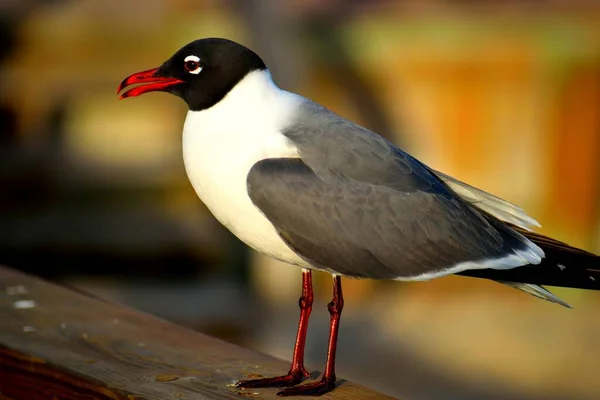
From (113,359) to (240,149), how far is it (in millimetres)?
464

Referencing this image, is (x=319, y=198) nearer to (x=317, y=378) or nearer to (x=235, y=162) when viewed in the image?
(x=235, y=162)

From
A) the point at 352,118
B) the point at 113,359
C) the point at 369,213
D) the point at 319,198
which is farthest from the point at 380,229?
the point at 352,118

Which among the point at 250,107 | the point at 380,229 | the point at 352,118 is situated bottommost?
the point at 380,229

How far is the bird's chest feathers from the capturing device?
7.47 ft

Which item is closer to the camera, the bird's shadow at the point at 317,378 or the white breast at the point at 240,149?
the white breast at the point at 240,149

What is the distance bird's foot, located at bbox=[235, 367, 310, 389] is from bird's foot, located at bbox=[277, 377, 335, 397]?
32mm

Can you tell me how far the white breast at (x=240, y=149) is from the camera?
A: 2.28 m

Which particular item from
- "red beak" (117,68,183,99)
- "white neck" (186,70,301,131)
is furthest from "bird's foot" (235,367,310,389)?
"red beak" (117,68,183,99)

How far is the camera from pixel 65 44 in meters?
6.39

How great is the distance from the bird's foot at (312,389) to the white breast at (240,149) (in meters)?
0.22

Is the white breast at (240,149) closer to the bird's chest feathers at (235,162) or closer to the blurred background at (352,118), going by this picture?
the bird's chest feathers at (235,162)

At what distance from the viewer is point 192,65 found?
241cm

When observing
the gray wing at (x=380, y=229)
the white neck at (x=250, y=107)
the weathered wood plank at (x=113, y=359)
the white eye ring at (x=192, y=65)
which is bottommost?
the weathered wood plank at (x=113, y=359)

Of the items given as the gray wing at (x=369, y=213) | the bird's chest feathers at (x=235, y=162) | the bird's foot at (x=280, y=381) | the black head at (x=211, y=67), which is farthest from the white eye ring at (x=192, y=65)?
the bird's foot at (x=280, y=381)
